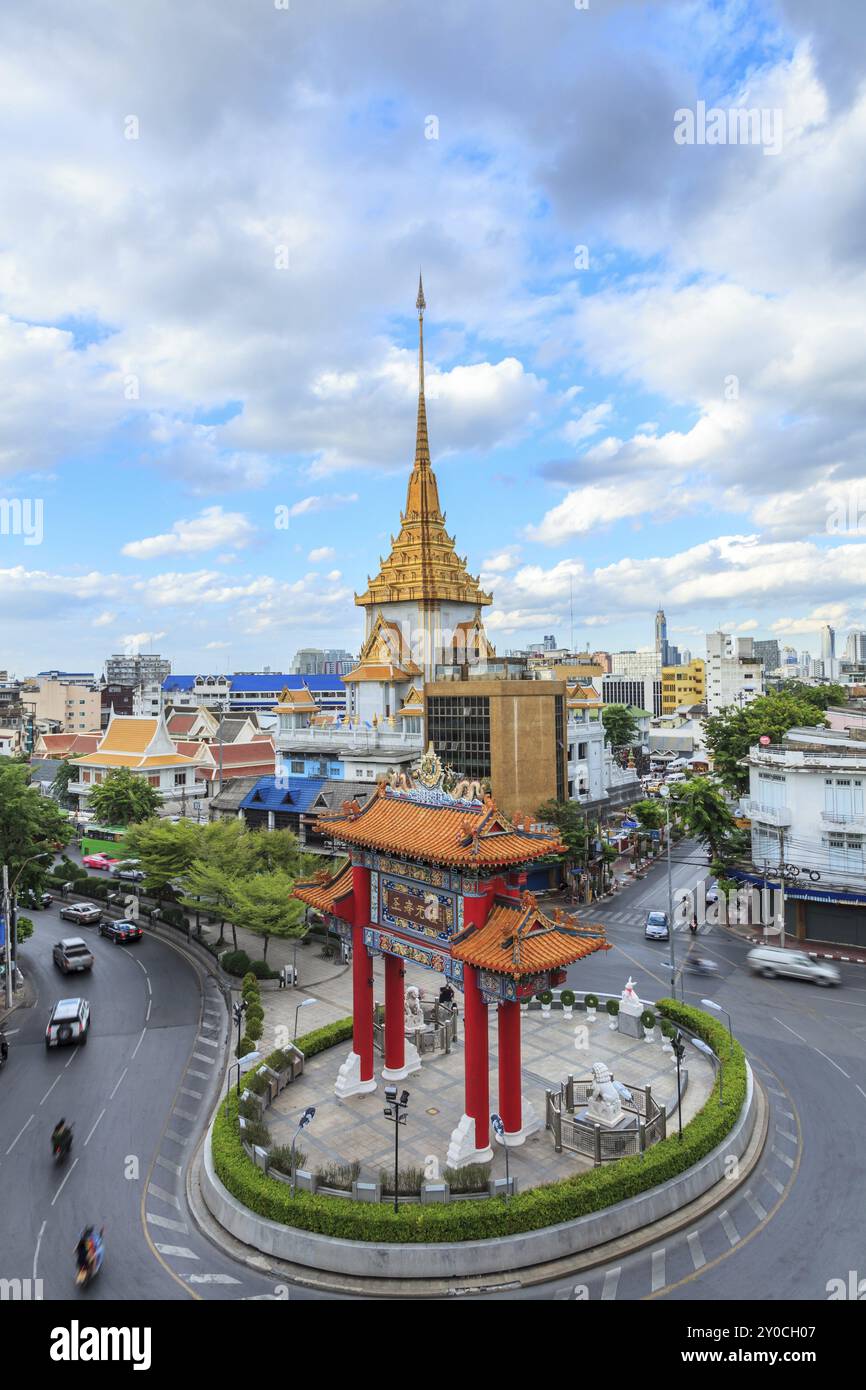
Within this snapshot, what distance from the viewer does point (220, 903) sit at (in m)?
40.7

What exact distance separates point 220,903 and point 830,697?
95130 millimetres

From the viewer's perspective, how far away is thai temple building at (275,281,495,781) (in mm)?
67938

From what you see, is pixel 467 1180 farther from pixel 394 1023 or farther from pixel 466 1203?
pixel 394 1023

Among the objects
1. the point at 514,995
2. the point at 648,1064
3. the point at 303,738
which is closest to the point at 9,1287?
the point at 514,995

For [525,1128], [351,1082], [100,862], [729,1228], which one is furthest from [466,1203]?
[100,862]

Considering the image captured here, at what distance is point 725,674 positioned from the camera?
153 m

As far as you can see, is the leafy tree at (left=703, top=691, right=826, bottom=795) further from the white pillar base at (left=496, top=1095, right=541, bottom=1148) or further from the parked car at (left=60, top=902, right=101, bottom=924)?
the parked car at (left=60, top=902, right=101, bottom=924)

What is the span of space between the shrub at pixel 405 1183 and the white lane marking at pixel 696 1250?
648cm

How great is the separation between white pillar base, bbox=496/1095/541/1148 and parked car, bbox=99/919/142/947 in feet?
92.6

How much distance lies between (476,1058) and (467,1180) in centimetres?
289

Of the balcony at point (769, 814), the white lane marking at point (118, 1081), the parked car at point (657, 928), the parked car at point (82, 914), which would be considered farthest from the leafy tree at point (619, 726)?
the white lane marking at point (118, 1081)

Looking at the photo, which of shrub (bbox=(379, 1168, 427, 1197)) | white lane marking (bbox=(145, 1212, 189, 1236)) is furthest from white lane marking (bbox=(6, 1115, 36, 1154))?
shrub (bbox=(379, 1168, 427, 1197))
